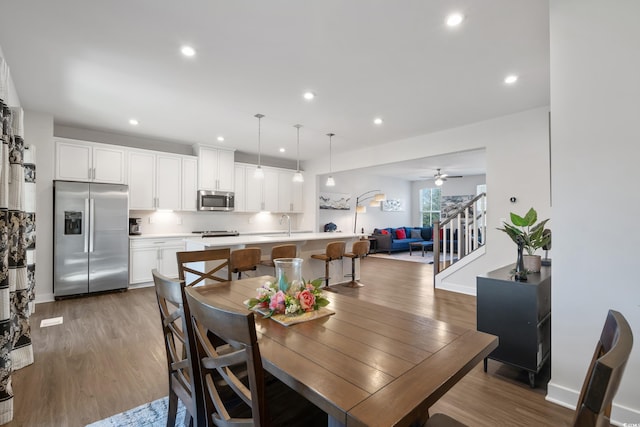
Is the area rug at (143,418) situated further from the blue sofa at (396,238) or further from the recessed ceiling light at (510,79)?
the blue sofa at (396,238)

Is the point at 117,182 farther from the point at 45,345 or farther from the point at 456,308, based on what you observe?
the point at 456,308

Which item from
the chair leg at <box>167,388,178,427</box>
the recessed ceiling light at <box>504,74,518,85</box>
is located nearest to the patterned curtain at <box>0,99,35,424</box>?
the chair leg at <box>167,388,178,427</box>

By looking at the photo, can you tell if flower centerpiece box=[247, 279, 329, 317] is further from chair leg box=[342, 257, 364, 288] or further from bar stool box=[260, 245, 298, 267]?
chair leg box=[342, 257, 364, 288]

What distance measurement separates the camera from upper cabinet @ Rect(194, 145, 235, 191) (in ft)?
20.2

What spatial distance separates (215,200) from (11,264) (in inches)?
159

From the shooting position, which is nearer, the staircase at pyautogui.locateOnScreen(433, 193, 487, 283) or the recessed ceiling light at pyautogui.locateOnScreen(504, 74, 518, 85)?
the recessed ceiling light at pyautogui.locateOnScreen(504, 74, 518, 85)

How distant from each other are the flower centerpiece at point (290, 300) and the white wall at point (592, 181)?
1.69m

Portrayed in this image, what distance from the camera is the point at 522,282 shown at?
2320mm

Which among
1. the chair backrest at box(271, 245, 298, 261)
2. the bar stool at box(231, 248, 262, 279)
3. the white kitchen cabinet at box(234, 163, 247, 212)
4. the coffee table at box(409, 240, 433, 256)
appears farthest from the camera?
the coffee table at box(409, 240, 433, 256)

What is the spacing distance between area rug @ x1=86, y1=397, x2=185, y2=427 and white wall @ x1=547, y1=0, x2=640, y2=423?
2.58m

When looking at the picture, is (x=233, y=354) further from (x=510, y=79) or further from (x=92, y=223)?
(x=92, y=223)

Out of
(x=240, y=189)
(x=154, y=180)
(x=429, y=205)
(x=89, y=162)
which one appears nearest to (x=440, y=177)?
(x=429, y=205)

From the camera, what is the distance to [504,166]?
444 centimetres

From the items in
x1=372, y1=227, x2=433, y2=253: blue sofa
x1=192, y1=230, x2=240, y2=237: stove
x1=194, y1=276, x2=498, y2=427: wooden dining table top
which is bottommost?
x1=372, y1=227, x2=433, y2=253: blue sofa
